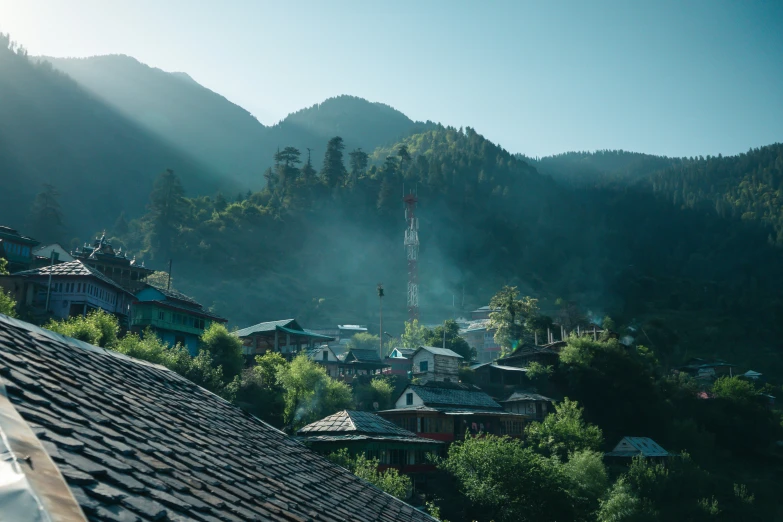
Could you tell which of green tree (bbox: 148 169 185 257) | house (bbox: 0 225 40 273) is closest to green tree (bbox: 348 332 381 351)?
green tree (bbox: 148 169 185 257)

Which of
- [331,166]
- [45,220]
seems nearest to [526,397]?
[45,220]

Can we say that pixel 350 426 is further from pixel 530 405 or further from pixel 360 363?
pixel 360 363

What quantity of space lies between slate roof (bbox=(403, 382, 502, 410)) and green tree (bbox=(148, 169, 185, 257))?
74.2m

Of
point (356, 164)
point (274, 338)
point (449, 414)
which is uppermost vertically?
point (356, 164)

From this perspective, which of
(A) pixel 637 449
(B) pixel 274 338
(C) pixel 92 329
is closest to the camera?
(C) pixel 92 329

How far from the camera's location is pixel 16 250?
55156mm

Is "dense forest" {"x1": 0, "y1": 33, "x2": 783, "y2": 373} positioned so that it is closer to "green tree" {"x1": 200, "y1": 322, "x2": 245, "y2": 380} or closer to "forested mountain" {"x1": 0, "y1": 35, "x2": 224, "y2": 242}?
"forested mountain" {"x1": 0, "y1": 35, "x2": 224, "y2": 242}

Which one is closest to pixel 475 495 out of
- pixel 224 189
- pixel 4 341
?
pixel 4 341

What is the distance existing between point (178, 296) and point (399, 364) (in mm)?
26058

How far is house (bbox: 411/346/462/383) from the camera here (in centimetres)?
5956

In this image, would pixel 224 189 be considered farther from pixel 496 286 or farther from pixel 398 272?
pixel 496 286

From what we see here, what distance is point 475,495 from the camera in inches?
1357

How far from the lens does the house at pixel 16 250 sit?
53031 millimetres

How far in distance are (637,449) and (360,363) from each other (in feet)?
94.7
